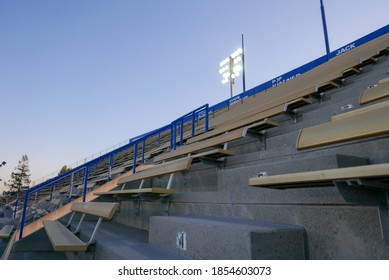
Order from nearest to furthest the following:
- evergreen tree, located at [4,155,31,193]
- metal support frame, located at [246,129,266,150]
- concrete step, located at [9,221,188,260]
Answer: concrete step, located at [9,221,188,260] < metal support frame, located at [246,129,266,150] < evergreen tree, located at [4,155,31,193]

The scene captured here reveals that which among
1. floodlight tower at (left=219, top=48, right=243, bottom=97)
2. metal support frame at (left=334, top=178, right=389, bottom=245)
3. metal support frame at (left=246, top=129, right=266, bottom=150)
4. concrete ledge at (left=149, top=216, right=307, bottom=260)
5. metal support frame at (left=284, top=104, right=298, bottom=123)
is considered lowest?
concrete ledge at (left=149, top=216, right=307, bottom=260)

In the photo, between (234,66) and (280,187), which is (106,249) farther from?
(234,66)

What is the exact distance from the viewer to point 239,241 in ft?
3.92

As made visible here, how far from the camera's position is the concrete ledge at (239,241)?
3.81ft

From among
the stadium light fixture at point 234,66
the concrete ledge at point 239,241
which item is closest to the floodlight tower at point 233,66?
the stadium light fixture at point 234,66

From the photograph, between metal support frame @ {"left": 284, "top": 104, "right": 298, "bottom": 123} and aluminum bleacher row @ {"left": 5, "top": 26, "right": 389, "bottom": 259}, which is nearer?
aluminum bleacher row @ {"left": 5, "top": 26, "right": 389, "bottom": 259}

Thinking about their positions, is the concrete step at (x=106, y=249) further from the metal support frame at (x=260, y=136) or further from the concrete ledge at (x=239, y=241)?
the metal support frame at (x=260, y=136)

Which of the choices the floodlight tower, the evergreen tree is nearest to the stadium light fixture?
the floodlight tower

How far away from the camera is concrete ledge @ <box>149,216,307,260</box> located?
3.81 feet

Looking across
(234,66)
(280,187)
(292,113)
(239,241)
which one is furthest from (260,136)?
(234,66)

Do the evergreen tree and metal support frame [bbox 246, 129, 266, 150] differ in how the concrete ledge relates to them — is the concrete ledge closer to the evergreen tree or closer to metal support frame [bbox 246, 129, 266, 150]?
metal support frame [bbox 246, 129, 266, 150]

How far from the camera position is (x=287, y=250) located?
122 cm
